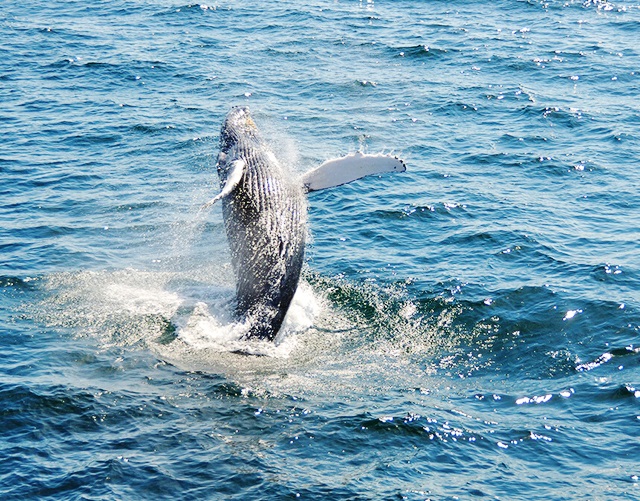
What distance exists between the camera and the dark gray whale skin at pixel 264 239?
844 inches

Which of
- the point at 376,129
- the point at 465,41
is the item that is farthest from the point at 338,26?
the point at 376,129

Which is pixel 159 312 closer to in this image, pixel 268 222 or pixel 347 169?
pixel 268 222

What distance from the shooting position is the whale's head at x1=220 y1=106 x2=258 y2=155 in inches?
944

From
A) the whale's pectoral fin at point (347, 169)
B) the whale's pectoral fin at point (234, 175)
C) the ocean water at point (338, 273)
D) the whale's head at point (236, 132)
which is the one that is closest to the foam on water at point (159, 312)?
the ocean water at point (338, 273)

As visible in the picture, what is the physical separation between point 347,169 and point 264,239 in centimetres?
280

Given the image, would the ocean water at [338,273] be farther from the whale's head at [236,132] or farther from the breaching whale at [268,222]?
the whale's head at [236,132]

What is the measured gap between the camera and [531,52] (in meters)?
45.5

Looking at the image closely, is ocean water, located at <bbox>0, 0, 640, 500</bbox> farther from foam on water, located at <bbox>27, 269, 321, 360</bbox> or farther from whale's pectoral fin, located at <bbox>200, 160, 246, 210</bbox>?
whale's pectoral fin, located at <bbox>200, 160, 246, 210</bbox>

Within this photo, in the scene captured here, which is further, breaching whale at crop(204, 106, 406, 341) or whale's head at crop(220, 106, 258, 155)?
whale's head at crop(220, 106, 258, 155)

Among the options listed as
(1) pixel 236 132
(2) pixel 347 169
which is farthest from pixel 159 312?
(2) pixel 347 169

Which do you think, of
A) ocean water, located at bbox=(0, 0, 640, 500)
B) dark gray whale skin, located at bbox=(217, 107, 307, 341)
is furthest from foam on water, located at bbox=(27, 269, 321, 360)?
dark gray whale skin, located at bbox=(217, 107, 307, 341)

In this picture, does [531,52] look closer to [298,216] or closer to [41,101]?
[41,101]

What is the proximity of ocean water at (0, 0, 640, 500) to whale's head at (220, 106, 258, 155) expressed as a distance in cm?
378

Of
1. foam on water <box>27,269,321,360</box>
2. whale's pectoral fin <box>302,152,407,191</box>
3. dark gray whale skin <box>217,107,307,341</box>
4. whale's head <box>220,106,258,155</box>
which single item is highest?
whale's head <box>220,106,258,155</box>
